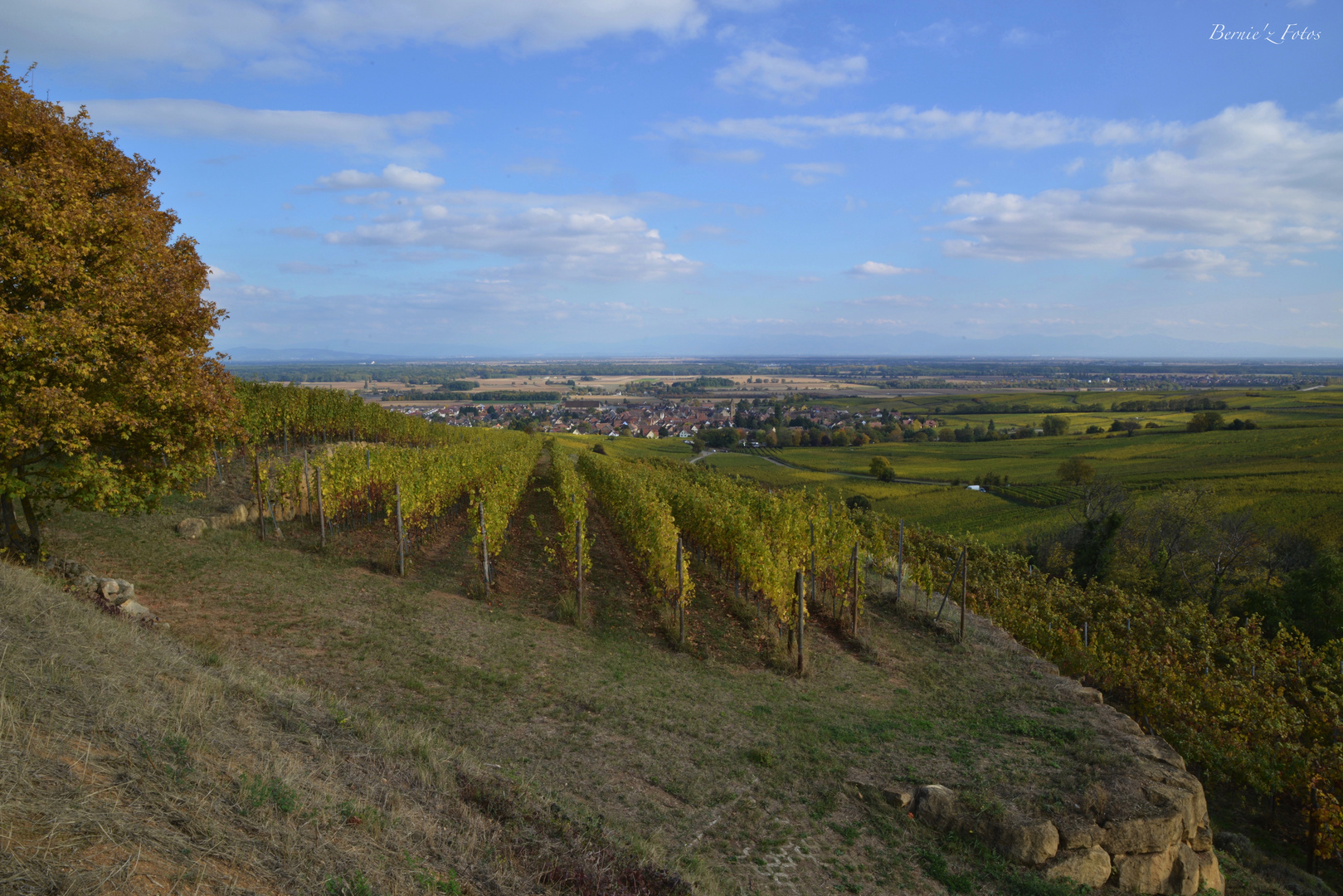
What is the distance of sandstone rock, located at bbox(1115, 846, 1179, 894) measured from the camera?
7.82 metres

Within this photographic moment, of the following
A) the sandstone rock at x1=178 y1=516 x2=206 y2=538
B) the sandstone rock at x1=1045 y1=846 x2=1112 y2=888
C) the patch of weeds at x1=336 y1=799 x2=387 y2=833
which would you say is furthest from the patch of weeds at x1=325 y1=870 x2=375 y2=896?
the sandstone rock at x1=178 y1=516 x2=206 y2=538

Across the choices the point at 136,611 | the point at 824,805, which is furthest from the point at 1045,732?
the point at 136,611

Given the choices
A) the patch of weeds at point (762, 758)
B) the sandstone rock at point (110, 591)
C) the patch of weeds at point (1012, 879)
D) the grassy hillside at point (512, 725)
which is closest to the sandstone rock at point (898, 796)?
the grassy hillside at point (512, 725)

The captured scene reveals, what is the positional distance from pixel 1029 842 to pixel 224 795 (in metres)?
8.90

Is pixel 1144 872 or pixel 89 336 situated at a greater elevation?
pixel 89 336

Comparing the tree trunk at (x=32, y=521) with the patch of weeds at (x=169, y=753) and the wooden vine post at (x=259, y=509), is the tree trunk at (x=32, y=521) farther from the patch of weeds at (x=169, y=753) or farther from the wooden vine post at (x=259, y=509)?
the patch of weeds at (x=169, y=753)

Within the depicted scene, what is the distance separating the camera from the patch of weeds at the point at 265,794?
14.8 feet

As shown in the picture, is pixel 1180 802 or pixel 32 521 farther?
pixel 32 521

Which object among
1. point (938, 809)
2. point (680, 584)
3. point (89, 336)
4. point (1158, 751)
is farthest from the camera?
point (680, 584)

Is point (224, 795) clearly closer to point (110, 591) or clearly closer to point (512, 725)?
point (512, 725)

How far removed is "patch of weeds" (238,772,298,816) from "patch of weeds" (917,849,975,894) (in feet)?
23.7

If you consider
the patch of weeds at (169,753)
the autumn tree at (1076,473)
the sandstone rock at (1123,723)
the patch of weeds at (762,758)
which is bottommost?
the autumn tree at (1076,473)

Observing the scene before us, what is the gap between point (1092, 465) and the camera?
6706 cm

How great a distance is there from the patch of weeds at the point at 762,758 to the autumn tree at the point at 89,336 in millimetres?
11596
